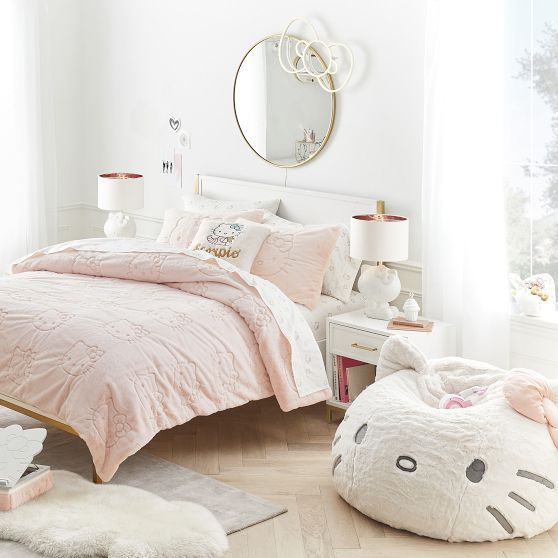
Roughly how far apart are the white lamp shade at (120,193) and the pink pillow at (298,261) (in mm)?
1196

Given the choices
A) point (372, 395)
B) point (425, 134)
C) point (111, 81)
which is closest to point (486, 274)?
point (425, 134)

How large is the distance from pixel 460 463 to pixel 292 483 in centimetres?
79

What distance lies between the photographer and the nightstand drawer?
430 cm

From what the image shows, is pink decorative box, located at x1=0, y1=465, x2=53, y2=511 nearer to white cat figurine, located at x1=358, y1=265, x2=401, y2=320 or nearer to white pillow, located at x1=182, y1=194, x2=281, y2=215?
white cat figurine, located at x1=358, y1=265, x2=401, y2=320

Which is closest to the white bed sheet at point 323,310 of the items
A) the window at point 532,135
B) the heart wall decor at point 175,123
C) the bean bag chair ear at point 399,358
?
the bean bag chair ear at point 399,358

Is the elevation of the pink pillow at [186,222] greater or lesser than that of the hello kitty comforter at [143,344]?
greater

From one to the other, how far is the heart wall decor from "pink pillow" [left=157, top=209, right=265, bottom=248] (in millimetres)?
749

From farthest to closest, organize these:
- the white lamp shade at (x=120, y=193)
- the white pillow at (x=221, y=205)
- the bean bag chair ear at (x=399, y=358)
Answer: the white lamp shade at (x=120, y=193), the white pillow at (x=221, y=205), the bean bag chair ear at (x=399, y=358)

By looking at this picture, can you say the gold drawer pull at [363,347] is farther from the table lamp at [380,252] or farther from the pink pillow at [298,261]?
the pink pillow at [298,261]

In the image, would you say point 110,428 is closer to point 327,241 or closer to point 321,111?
point 327,241

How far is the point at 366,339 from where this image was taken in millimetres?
4340

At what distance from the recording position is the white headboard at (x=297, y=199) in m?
4.97

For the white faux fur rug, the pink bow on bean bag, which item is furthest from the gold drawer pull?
the white faux fur rug

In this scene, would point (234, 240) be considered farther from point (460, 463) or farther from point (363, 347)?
point (460, 463)
